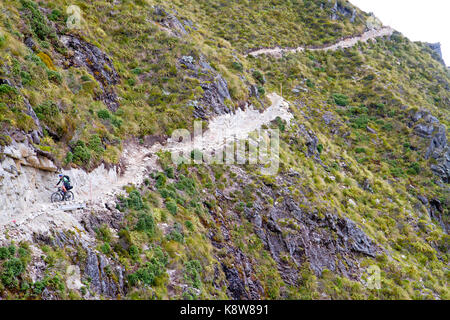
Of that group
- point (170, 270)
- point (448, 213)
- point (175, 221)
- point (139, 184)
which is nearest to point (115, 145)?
point (139, 184)

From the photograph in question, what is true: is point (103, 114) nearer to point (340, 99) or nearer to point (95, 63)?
point (95, 63)

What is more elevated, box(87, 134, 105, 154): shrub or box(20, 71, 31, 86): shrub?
box(20, 71, 31, 86): shrub

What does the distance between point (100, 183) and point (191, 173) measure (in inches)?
332

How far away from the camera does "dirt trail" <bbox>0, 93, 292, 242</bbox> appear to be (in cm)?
1566

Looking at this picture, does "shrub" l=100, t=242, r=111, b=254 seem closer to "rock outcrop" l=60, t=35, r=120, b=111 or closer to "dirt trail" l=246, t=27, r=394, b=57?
"rock outcrop" l=60, t=35, r=120, b=111

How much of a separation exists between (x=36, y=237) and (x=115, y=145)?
1164 centimetres

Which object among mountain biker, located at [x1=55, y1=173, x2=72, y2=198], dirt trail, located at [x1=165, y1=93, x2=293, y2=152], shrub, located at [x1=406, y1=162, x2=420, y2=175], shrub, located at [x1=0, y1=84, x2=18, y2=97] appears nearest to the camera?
mountain biker, located at [x1=55, y1=173, x2=72, y2=198]

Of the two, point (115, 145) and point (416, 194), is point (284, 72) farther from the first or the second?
point (115, 145)

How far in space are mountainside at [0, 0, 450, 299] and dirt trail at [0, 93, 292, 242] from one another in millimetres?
107

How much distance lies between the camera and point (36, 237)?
50.0 feet

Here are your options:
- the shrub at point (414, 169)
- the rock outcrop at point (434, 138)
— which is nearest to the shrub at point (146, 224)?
the shrub at point (414, 169)

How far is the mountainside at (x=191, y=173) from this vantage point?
A: 17.4 metres

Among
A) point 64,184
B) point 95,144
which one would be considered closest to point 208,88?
point 95,144

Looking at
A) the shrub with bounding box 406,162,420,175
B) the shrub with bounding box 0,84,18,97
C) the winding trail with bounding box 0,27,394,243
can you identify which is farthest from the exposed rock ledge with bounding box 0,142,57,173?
the shrub with bounding box 406,162,420,175
